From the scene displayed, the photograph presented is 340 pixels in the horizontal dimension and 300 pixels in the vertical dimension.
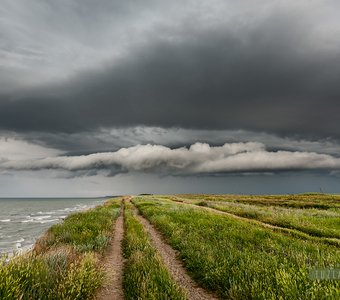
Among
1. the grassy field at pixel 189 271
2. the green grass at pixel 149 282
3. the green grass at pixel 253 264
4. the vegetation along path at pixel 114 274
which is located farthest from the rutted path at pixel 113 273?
the green grass at pixel 253 264

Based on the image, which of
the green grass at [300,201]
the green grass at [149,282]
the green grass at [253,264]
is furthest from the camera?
the green grass at [300,201]

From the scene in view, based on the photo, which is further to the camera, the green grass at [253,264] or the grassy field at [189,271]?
the green grass at [253,264]

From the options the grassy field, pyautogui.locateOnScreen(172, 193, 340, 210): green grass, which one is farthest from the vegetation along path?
pyautogui.locateOnScreen(172, 193, 340, 210): green grass

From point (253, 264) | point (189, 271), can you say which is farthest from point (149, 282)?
point (253, 264)

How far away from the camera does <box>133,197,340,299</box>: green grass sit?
22.7 feet

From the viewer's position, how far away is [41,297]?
21.5 ft

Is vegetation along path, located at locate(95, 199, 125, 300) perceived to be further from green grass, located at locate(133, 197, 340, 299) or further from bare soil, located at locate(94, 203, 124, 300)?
green grass, located at locate(133, 197, 340, 299)

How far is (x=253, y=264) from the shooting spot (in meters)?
9.19

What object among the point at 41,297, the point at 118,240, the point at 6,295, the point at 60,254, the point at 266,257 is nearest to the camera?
the point at 6,295

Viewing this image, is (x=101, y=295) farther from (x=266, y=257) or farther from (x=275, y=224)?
(x=275, y=224)

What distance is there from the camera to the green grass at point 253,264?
273 inches

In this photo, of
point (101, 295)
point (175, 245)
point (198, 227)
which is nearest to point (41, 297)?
point (101, 295)

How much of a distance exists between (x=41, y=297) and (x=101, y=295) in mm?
2381

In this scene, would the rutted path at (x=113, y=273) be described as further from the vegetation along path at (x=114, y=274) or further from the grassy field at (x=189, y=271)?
the grassy field at (x=189, y=271)
